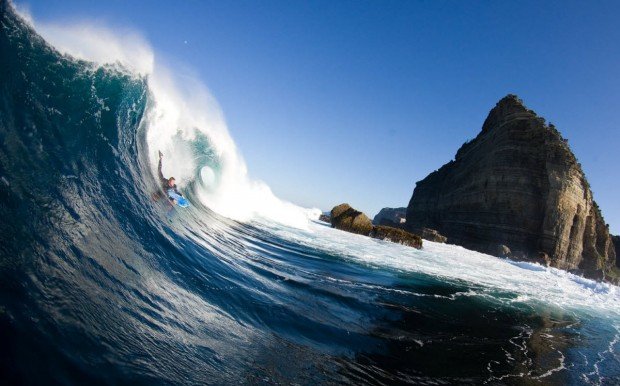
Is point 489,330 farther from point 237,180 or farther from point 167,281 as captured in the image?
point 237,180

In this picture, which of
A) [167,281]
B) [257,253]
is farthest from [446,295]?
[167,281]

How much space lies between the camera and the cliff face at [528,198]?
137 ft

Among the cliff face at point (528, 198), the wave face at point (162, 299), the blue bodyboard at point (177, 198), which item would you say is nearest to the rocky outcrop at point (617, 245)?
the cliff face at point (528, 198)

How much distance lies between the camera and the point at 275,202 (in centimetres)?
3350

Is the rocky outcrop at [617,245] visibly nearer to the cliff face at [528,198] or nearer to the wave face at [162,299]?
the cliff face at [528,198]

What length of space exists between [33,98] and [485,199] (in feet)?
166

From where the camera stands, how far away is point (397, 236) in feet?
93.2

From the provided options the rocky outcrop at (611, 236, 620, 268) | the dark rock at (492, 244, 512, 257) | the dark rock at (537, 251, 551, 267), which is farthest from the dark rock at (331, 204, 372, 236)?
the rocky outcrop at (611, 236, 620, 268)

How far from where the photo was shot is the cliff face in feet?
137

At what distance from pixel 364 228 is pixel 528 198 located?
2682 centimetres

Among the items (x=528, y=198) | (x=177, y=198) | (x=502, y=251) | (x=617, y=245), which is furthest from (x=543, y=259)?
(x=617, y=245)

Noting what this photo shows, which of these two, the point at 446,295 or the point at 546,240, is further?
the point at 546,240

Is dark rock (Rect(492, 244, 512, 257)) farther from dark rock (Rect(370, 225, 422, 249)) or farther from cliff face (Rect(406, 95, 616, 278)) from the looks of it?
dark rock (Rect(370, 225, 422, 249))

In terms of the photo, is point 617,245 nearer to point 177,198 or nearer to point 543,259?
point 543,259
